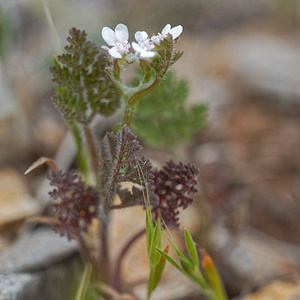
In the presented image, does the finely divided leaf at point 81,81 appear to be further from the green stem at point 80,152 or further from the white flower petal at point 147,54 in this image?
the white flower petal at point 147,54

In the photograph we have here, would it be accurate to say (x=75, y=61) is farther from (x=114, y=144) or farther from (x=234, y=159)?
(x=234, y=159)

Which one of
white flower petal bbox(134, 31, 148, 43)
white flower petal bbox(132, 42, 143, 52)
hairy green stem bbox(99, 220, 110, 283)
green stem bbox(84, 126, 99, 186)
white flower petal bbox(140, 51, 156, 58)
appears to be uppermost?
white flower petal bbox(134, 31, 148, 43)

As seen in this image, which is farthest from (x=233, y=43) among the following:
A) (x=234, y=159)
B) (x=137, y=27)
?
(x=234, y=159)

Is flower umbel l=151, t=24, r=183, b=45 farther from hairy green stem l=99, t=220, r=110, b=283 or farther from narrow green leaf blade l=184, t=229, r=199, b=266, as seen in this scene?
hairy green stem l=99, t=220, r=110, b=283

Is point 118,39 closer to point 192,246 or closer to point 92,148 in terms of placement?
point 92,148

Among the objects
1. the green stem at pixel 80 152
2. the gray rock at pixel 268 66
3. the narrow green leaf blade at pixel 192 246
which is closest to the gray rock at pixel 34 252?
the green stem at pixel 80 152

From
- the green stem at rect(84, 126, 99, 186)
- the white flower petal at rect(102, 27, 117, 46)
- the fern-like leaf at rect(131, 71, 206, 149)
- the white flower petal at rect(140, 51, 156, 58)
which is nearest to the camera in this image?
the white flower petal at rect(140, 51, 156, 58)

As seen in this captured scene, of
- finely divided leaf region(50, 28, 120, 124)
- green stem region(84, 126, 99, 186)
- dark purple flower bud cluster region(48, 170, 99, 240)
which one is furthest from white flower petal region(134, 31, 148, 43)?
dark purple flower bud cluster region(48, 170, 99, 240)
